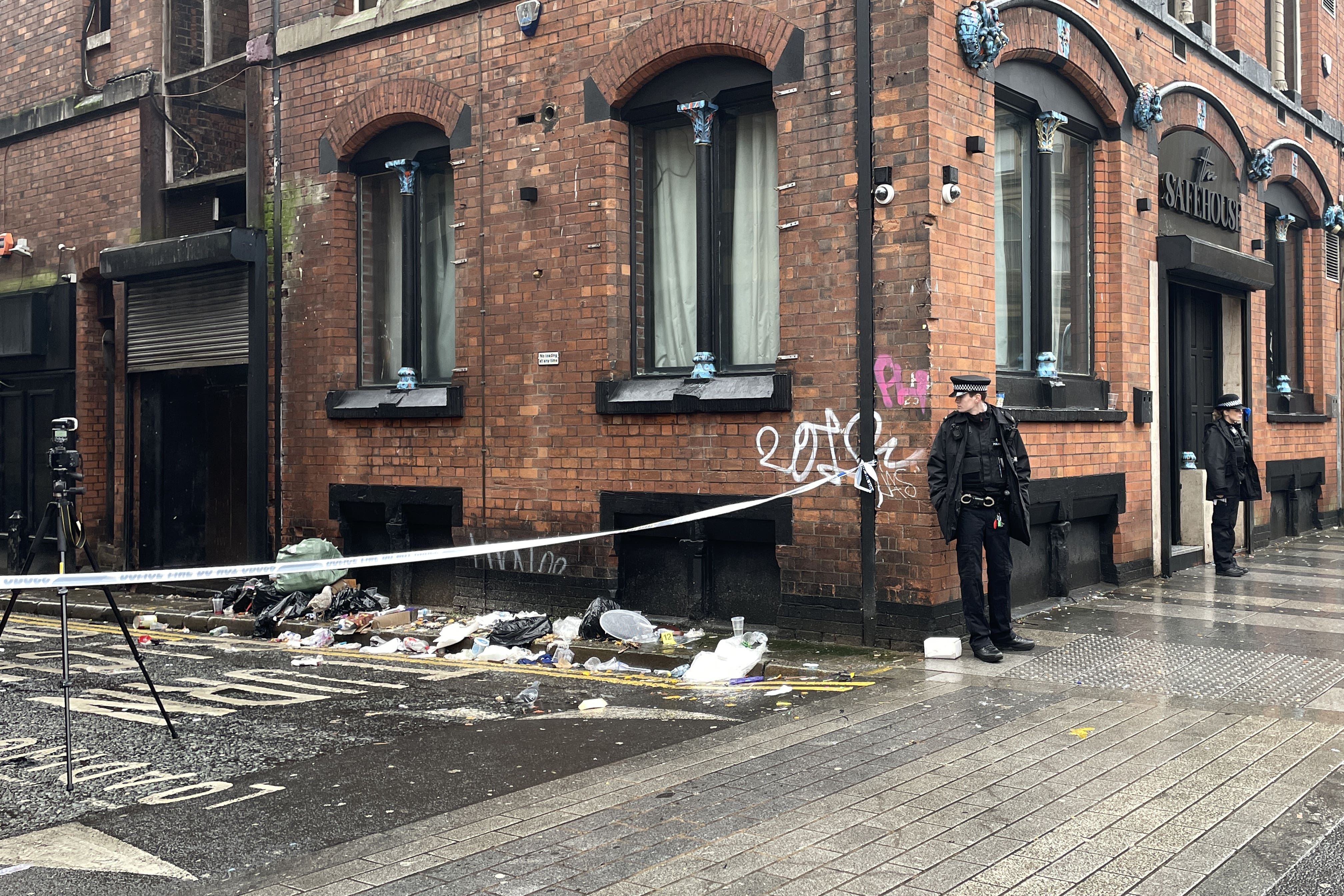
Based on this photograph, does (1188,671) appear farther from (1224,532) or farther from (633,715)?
(1224,532)

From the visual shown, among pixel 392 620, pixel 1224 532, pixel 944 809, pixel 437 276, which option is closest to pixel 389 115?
pixel 437 276

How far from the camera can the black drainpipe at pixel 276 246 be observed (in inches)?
516

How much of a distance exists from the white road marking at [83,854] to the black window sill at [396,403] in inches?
262

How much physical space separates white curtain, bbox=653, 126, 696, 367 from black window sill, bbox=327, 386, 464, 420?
210 centimetres

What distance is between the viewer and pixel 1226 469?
13.2 m

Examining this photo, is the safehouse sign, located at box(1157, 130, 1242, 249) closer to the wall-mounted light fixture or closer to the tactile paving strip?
the tactile paving strip

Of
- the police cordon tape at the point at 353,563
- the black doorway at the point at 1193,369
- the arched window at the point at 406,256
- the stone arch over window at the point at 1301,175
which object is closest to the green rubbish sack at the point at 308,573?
the police cordon tape at the point at 353,563

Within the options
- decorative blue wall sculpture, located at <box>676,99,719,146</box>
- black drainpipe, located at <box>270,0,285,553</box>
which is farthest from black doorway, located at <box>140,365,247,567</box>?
decorative blue wall sculpture, located at <box>676,99,719,146</box>

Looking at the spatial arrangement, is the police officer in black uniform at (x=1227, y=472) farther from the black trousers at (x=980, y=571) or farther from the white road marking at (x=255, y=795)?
A: the white road marking at (x=255, y=795)

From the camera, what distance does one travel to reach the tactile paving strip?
747cm

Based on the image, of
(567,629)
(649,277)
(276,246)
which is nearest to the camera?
(567,629)

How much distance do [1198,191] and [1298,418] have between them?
184 inches

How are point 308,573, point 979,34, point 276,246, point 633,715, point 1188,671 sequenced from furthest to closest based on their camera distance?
1. point 276,246
2. point 308,573
3. point 979,34
4. point 1188,671
5. point 633,715

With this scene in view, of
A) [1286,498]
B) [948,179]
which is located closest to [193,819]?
[948,179]
